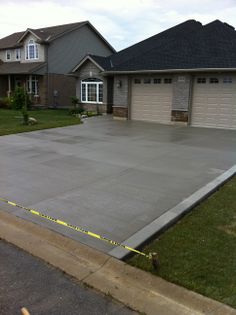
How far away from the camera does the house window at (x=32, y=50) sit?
92.1ft

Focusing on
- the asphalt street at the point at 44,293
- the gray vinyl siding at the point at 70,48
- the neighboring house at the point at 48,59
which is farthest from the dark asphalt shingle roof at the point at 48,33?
the asphalt street at the point at 44,293

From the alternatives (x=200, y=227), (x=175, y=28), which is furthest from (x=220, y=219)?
(x=175, y=28)

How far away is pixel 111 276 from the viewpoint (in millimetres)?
3535

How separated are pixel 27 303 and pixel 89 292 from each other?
0.59 m

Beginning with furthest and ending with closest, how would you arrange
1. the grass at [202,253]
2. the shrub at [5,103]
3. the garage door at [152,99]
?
the shrub at [5,103] < the garage door at [152,99] < the grass at [202,253]

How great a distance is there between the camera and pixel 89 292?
129 inches

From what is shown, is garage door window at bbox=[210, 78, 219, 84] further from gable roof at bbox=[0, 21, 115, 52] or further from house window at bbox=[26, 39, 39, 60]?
house window at bbox=[26, 39, 39, 60]

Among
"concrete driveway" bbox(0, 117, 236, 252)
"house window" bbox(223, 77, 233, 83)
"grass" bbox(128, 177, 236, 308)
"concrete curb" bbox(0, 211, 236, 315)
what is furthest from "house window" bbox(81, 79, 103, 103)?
"concrete curb" bbox(0, 211, 236, 315)

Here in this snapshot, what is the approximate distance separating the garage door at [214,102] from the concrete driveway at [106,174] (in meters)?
3.29

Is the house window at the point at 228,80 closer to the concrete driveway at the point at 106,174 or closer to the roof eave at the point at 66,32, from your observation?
the concrete driveway at the point at 106,174

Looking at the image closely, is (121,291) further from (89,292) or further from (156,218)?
(156,218)

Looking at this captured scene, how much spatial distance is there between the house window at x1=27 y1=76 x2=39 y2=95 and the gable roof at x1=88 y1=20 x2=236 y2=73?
829 centimetres

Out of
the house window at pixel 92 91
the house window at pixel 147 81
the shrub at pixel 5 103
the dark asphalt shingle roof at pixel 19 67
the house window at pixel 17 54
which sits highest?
the house window at pixel 17 54

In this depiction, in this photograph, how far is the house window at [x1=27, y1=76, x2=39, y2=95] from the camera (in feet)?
92.9
